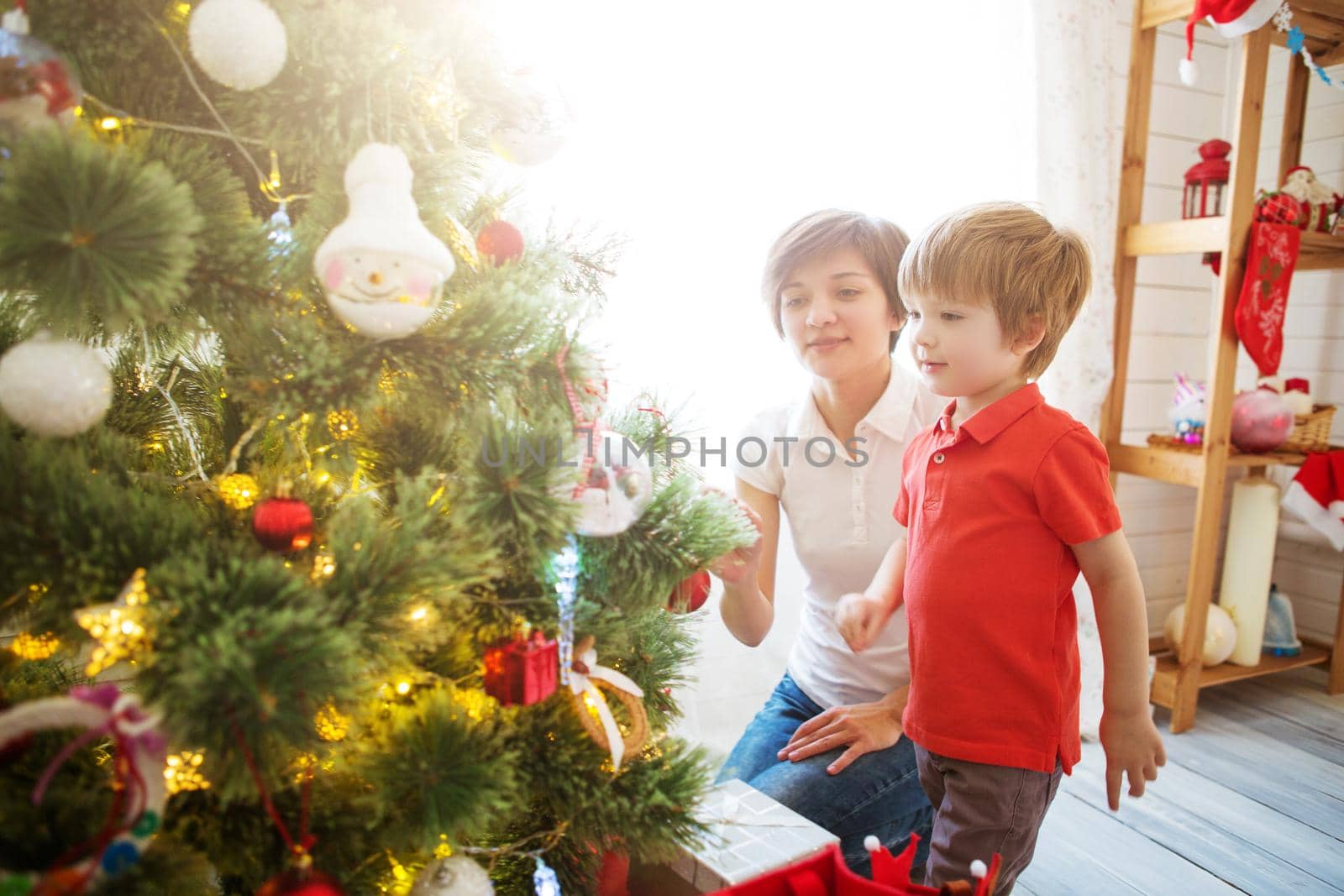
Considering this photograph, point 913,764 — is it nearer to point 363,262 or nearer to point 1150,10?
point 363,262

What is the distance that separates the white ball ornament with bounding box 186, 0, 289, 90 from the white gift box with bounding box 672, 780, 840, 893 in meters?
0.65

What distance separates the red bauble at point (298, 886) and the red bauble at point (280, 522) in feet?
0.65

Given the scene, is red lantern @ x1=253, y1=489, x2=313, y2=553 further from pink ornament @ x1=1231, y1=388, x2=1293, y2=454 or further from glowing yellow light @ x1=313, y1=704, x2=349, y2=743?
pink ornament @ x1=1231, y1=388, x2=1293, y2=454

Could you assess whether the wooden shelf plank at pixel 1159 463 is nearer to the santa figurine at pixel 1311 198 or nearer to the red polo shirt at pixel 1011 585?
the santa figurine at pixel 1311 198

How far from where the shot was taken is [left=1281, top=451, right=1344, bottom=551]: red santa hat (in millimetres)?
2094

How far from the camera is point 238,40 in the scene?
53 cm

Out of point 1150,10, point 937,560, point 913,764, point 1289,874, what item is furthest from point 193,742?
point 1150,10

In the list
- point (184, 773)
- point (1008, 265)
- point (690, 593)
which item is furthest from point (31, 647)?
point (1008, 265)

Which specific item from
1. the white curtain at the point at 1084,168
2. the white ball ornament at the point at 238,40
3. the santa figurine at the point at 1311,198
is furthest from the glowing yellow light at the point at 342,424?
the santa figurine at the point at 1311,198

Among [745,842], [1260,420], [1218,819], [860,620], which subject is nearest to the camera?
[745,842]

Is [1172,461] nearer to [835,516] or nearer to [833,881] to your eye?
[835,516]

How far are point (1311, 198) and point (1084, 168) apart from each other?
0.60m

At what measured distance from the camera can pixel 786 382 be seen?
1.80 m
